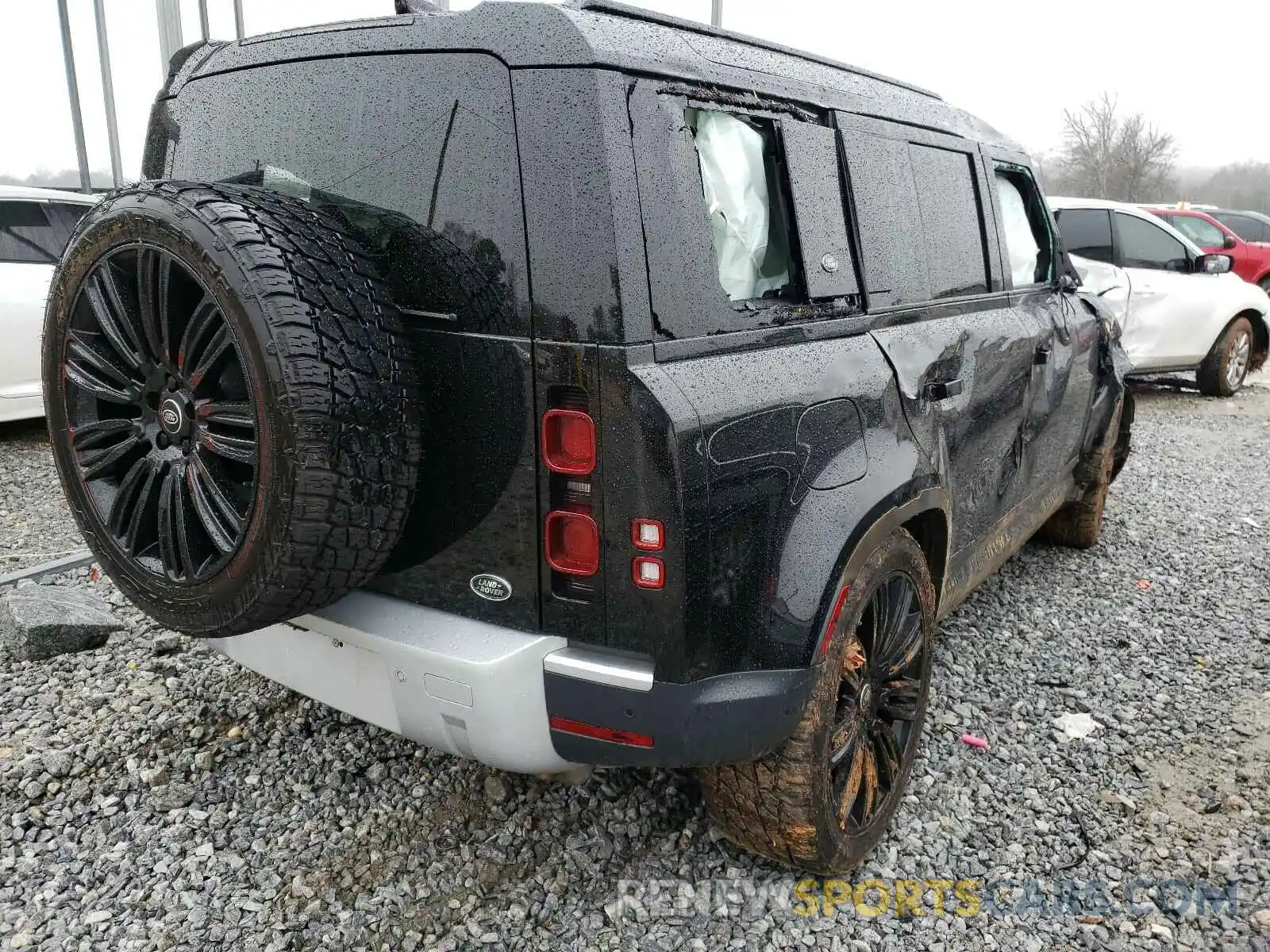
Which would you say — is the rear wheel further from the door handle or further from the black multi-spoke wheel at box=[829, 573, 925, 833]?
the black multi-spoke wheel at box=[829, 573, 925, 833]

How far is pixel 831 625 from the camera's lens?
7.03 ft

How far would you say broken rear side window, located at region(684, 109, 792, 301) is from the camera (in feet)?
6.90

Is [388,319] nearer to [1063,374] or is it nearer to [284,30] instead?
[284,30]

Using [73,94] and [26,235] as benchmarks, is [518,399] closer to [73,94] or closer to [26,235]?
[26,235]

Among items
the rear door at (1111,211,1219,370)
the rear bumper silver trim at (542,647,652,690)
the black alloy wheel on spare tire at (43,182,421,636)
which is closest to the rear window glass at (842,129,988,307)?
the rear bumper silver trim at (542,647,652,690)

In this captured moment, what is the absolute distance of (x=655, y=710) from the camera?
6.40ft

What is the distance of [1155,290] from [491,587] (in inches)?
346

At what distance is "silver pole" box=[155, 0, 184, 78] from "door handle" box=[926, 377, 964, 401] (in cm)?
965

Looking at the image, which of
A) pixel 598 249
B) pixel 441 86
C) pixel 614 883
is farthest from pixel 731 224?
pixel 614 883

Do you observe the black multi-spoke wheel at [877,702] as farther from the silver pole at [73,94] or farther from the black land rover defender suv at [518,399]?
the silver pole at [73,94]

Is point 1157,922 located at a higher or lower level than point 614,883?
lower

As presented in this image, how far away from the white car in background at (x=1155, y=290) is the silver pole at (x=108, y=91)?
414 inches

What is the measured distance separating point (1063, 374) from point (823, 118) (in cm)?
201

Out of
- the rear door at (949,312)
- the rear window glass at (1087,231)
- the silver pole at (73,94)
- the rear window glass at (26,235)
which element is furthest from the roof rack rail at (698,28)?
the silver pole at (73,94)
